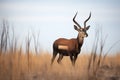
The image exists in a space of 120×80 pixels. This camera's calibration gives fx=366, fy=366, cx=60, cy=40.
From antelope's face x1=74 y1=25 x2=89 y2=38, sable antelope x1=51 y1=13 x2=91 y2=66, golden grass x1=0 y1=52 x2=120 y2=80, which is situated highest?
antelope's face x1=74 y1=25 x2=89 y2=38

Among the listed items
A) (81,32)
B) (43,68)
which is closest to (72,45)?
(81,32)

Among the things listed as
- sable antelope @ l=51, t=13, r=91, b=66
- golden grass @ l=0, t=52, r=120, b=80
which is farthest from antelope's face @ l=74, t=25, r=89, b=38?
golden grass @ l=0, t=52, r=120, b=80

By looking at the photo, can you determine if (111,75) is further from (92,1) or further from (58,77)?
(92,1)

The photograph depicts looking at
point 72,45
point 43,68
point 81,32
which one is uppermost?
point 81,32

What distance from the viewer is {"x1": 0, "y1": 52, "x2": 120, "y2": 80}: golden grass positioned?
3.45 metres

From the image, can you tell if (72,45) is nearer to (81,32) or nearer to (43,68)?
(81,32)

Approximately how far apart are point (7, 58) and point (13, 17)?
1.30 ft

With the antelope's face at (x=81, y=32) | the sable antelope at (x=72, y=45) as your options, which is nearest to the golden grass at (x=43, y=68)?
the sable antelope at (x=72, y=45)

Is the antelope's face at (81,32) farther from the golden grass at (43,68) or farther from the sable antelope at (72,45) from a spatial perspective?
the golden grass at (43,68)

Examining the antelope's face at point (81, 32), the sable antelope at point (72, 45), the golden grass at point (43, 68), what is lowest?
the golden grass at point (43, 68)

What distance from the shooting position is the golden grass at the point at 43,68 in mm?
3447

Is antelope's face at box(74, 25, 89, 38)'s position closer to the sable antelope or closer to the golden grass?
the sable antelope

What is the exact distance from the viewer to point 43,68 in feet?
11.4

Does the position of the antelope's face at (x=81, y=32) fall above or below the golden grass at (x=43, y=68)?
above
